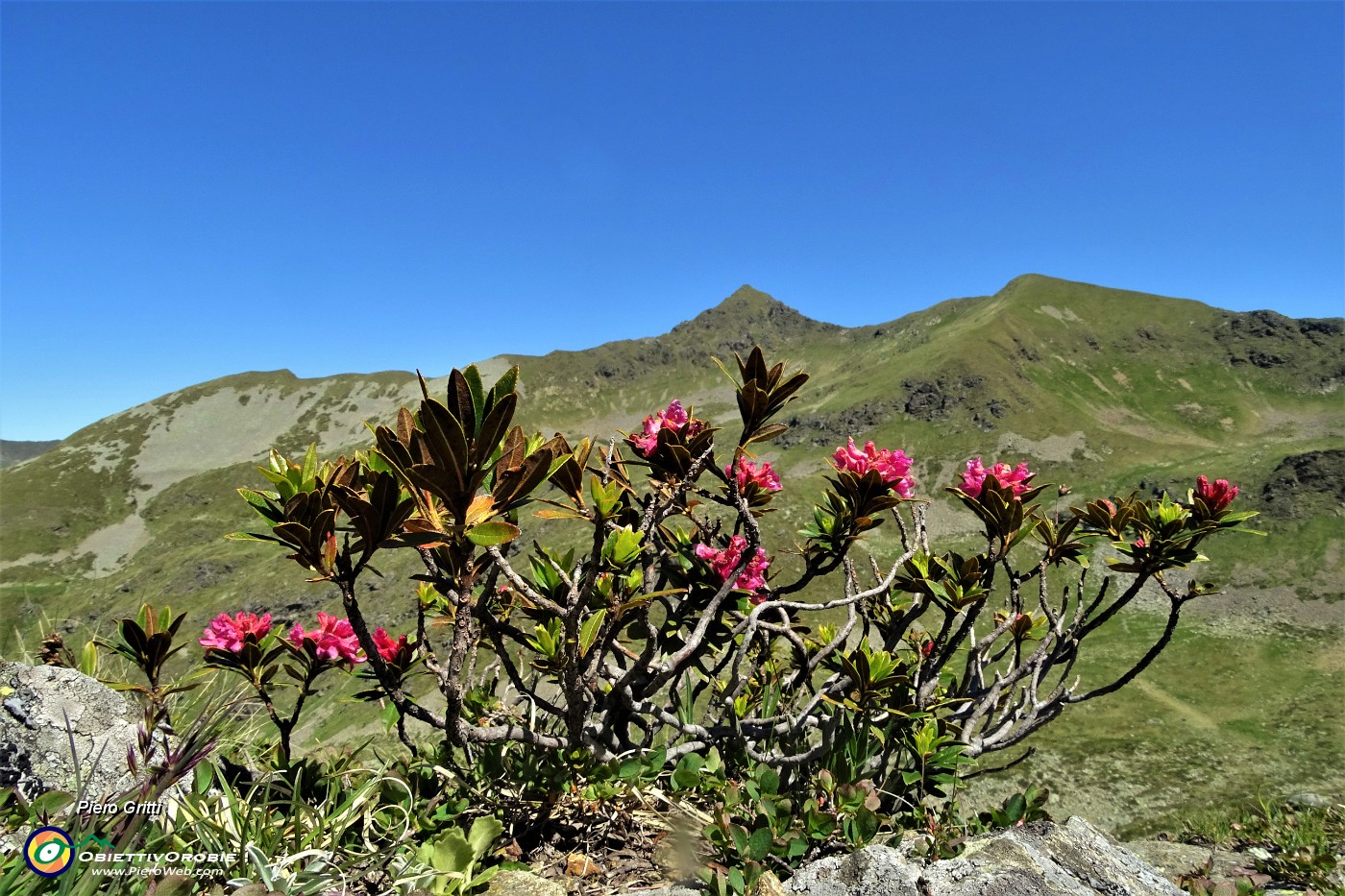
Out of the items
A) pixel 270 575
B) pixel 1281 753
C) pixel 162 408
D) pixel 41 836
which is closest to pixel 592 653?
pixel 41 836

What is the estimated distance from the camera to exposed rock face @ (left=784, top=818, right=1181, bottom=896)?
173 centimetres

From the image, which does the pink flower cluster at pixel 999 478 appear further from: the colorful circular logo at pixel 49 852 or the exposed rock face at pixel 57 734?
the exposed rock face at pixel 57 734

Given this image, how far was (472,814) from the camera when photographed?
8.17 feet

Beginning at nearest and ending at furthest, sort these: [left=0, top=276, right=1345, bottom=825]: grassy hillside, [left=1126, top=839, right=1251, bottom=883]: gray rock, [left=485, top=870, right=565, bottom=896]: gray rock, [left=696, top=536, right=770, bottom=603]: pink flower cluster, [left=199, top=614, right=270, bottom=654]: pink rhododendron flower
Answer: [left=485, top=870, right=565, bottom=896]: gray rock, [left=1126, top=839, right=1251, bottom=883]: gray rock, [left=696, top=536, right=770, bottom=603]: pink flower cluster, [left=199, top=614, right=270, bottom=654]: pink rhododendron flower, [left=0, top=276, right=1345, bottom=825]: grassy hillside

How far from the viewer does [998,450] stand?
56.1 meters

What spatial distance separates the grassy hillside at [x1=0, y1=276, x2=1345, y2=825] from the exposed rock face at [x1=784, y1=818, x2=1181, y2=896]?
1.41 m

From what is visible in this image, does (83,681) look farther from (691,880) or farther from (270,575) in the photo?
(270,575)

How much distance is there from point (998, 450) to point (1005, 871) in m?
62.2

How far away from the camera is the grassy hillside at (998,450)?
20.6 m

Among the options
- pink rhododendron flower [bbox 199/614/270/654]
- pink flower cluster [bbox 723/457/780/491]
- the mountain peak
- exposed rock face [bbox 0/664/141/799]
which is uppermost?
the mountain peak

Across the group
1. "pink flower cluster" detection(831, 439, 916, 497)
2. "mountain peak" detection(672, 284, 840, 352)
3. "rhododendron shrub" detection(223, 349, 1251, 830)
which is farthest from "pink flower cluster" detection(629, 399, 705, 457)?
"mountain peak" detection(672, 284, 840, 352)

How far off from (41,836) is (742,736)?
2.49 m

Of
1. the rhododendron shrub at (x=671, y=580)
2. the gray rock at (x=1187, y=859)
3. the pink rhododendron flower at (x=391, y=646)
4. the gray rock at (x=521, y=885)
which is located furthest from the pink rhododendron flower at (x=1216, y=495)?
the pink rhododendron flower at (x=391, y=646)

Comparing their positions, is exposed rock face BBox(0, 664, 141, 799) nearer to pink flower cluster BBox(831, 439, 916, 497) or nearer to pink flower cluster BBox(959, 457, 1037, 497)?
pink flower cluster BBox(831, 439, 916, 497)
